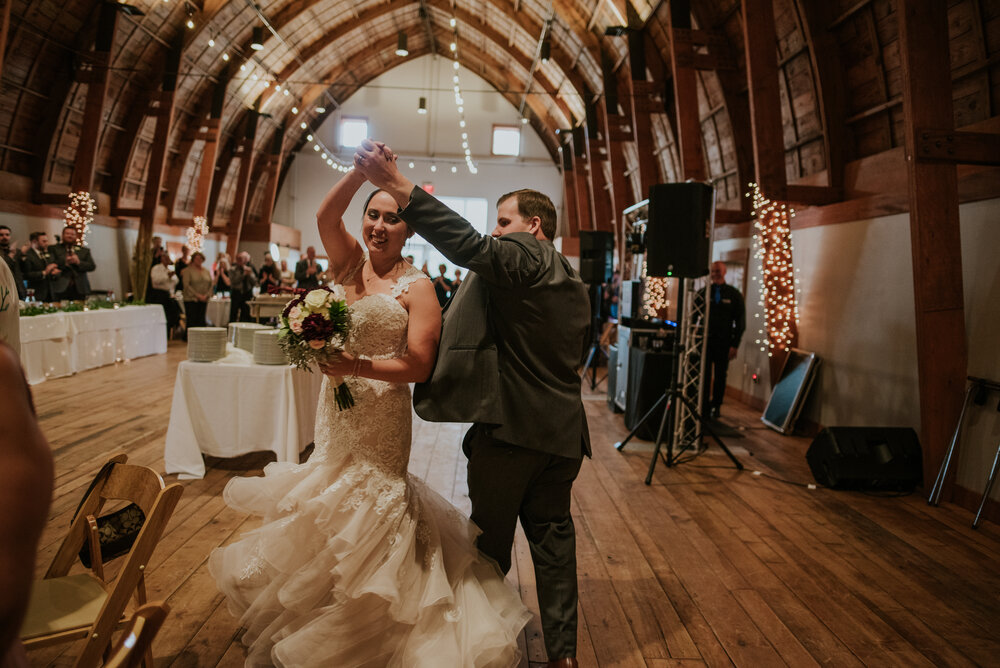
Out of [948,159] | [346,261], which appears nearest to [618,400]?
[948,159]

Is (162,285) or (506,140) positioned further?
(506,140)

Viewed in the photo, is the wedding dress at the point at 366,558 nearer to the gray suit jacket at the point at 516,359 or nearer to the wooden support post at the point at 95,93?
the gray suit jacket at the point at 516,359

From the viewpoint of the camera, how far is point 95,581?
196cm

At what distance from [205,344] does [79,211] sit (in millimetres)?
9076

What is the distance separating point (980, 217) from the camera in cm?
471

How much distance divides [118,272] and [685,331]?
12825mm

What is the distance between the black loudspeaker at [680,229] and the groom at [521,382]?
337 cm

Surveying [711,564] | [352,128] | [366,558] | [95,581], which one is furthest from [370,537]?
[352,128]

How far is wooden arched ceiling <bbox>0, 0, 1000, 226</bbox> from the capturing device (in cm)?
669

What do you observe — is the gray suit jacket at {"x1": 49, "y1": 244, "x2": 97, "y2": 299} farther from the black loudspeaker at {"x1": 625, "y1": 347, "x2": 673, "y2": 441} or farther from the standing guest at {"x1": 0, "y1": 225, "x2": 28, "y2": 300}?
the black loudspeaker at {"x1": 625, "y1": 347, "x2": 673, "y2": 441}

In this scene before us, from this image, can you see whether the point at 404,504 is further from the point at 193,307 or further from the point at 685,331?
the point at 193,307

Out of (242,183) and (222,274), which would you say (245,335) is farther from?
(242,183)

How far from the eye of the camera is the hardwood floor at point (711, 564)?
8.62 feet

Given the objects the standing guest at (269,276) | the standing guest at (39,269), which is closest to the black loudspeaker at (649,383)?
the standing guest at (39,269)
